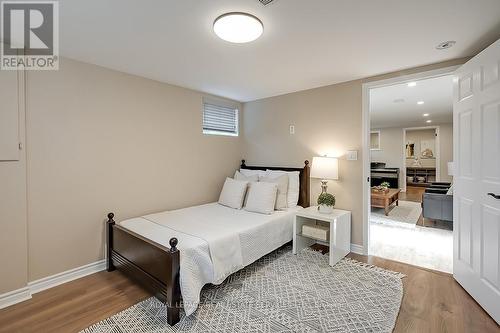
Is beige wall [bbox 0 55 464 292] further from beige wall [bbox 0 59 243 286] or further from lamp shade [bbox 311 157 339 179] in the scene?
lamp shade [bbox 311 157 339 179]

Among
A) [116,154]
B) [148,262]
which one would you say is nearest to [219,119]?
[116,154]

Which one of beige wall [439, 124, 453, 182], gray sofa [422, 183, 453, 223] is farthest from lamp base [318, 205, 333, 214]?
beige wall [439, 124, 453, 182]

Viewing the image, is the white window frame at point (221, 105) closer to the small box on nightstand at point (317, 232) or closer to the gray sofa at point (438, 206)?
the small box on nightstand at point (317, 232)

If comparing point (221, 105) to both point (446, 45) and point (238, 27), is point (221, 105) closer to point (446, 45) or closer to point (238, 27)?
point (238, 27)

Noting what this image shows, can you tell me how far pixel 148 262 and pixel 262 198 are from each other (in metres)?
1.56

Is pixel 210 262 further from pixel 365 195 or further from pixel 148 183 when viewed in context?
pixel 365 195

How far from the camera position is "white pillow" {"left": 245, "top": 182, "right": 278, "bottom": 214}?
3.14m

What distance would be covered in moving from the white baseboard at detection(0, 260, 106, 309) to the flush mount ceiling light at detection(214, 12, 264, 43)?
2727 mm

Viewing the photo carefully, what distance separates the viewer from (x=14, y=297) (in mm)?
2123

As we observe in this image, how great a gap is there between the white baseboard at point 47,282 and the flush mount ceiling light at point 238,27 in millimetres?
2727

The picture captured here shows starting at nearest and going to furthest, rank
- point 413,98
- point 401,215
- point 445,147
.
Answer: point 413,98, point 401,215, point 445,147

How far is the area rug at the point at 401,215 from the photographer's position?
15.0 feet

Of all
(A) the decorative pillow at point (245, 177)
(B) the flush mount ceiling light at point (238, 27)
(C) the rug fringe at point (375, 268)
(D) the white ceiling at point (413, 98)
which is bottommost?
(C) the rug fringe at point (375, 268)

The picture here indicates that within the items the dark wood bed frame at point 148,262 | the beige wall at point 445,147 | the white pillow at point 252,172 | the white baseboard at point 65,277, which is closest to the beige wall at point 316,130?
the white pillow at point 252,172
